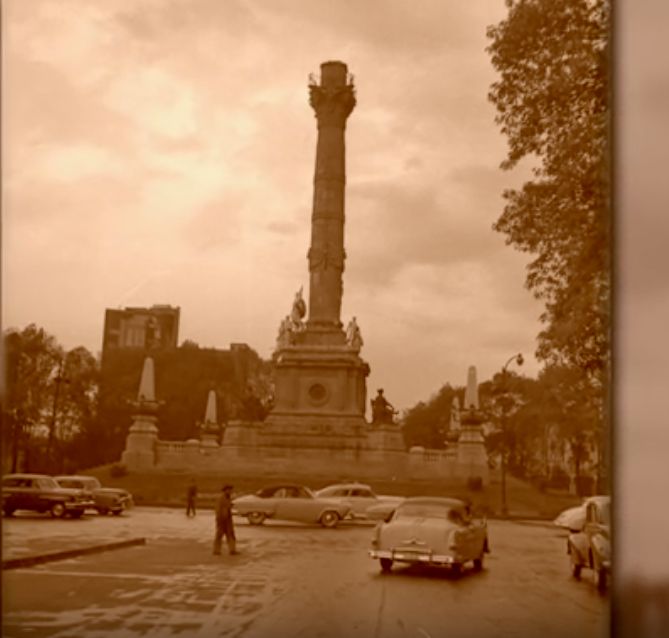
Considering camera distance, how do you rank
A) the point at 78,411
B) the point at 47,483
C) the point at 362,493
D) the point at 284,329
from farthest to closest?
the point at 284,329 < the point at 362,493 < the point at 78,411 < the point at 47,483

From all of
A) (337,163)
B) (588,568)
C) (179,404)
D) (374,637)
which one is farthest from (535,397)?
(337,163)

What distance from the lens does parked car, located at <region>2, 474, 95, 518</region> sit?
1030 cm

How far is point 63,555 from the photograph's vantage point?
1006 centimetres

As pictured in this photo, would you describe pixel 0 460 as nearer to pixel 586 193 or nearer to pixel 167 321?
pixel 167 321

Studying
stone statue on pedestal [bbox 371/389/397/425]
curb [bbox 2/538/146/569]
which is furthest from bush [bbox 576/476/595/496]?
curb [bbox 2/538/146/569]

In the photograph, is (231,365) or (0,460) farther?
(231,365)

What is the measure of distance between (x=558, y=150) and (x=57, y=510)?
739 centimetres

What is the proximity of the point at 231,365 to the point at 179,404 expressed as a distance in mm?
1226

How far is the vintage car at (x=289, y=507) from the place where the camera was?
12023mm

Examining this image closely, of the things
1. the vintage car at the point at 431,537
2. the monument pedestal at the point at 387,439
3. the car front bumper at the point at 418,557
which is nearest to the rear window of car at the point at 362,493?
the vintage car at the point at 431,537

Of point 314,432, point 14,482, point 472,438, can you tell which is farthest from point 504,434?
point 314,432

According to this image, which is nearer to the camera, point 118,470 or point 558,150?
point 558,150

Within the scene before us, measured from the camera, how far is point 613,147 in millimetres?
9508

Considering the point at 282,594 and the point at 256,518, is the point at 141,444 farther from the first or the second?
the point at 282,594
